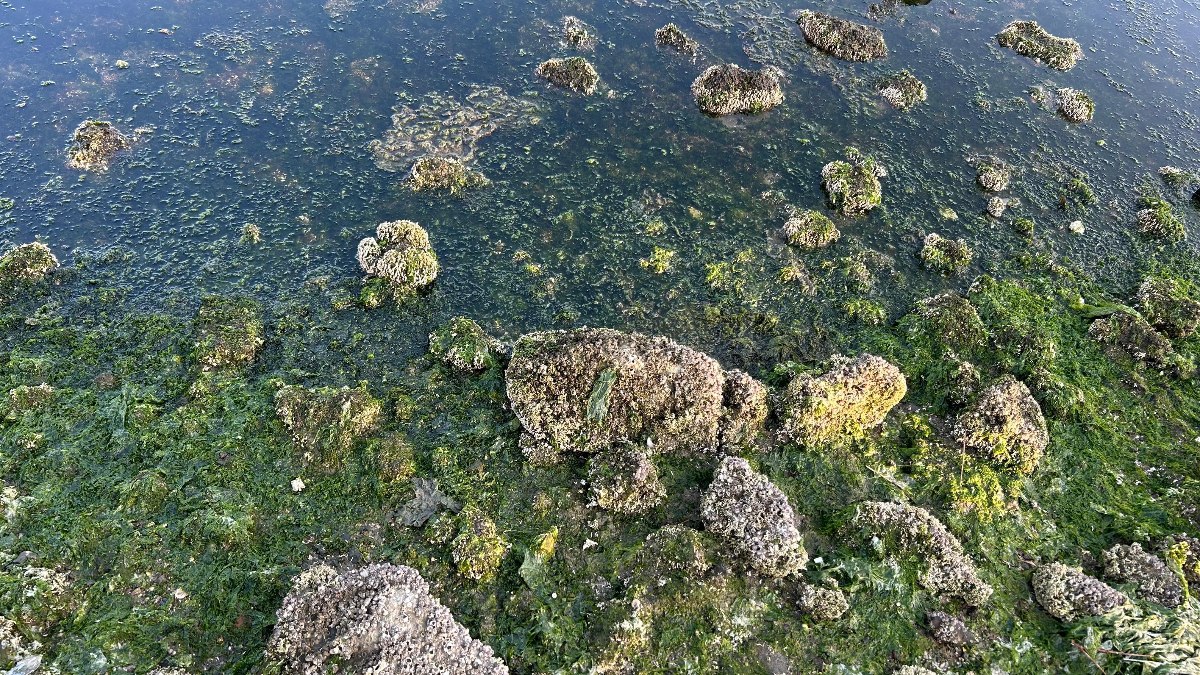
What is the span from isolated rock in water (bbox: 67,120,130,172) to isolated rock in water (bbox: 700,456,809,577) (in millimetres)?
20946

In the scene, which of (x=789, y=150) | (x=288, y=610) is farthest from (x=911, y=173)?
(x=288, y=610)

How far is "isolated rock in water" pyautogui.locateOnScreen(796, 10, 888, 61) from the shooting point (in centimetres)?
2548

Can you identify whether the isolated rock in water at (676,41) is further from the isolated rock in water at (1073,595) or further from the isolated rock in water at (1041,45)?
the isolated rock in water at (1073,595)

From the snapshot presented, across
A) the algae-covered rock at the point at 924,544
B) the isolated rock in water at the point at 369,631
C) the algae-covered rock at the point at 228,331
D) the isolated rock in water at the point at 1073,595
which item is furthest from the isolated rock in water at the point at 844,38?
the isolated rock in water at the point at 369,631

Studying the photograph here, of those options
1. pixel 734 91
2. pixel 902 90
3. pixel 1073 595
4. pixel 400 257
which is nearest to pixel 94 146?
pixel 400 257

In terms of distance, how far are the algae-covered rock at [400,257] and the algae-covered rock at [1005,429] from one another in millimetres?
13831

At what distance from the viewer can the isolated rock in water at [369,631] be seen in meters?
10.4

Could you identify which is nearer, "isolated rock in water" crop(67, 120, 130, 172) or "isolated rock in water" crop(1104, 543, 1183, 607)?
"isolated rock in water" crop(1104, 543, 1183, 607)

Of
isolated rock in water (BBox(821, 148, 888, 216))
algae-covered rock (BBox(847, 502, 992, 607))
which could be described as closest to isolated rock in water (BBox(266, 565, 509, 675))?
algae-covered rock (BBox(847, 502, 992, 607))

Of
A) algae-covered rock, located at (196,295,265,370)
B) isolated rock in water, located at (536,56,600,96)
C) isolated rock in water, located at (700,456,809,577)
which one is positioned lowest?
algae-covered rock, located at (196,295,265,370)

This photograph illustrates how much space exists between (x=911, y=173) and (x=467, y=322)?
15639 millimetres

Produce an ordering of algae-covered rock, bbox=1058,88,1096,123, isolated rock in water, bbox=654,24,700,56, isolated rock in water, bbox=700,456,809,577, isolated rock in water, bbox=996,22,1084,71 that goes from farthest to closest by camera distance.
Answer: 1. isolated rock in water, bbox=996,22,1084,71
2. isolated rock in water, bbox=654,24,700,56
3. algae-covered rock, bbox=1058,88,1096,123
4. isolated rock in water, bbox=700,456,809,577

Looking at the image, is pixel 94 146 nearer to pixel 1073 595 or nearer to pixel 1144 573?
pixel 1073 595

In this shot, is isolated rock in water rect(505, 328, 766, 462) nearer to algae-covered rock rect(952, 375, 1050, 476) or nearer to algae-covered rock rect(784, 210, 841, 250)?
algae-covered rock rect(952, 375, 1050, 476)
